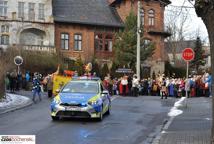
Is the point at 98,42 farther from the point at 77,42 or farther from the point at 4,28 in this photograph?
the point at 4,28

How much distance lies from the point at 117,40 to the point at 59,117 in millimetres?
42456

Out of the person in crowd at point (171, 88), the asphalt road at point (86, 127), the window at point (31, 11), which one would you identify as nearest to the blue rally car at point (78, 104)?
the asphalt road at point (86, 127)

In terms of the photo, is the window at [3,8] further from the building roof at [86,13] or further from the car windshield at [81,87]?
the car windshield at [81,87]

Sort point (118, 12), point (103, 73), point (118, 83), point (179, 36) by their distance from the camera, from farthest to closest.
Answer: point (179, 36) < point (118, 12) < point (103, 73) < point (118, 83)

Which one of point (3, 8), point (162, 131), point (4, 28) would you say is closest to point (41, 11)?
point (3, 8)

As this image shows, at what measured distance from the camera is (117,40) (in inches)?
2389

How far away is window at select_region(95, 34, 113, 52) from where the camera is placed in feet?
219

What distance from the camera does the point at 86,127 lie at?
1691 centimetres

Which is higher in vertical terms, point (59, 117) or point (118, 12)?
point (118, 12)

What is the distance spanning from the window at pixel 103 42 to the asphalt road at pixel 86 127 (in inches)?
1722

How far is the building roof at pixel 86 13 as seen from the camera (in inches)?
2530

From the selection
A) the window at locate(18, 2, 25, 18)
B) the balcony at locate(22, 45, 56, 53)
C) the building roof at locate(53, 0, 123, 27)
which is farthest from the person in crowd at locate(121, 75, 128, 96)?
the window at locate(18, 2, 25, 18)

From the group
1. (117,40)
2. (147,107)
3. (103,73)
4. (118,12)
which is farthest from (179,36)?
(147,107)

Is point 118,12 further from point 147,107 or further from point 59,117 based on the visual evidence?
point 59,117
